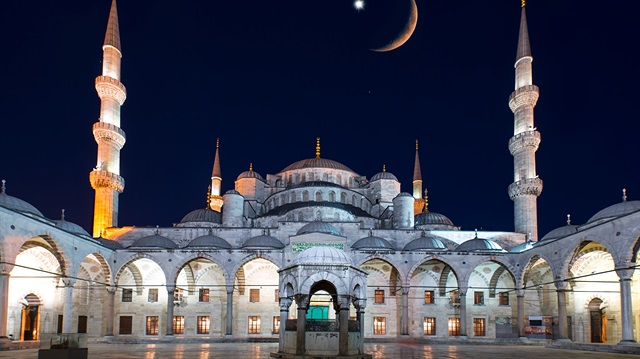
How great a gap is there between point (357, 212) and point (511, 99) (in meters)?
11.1

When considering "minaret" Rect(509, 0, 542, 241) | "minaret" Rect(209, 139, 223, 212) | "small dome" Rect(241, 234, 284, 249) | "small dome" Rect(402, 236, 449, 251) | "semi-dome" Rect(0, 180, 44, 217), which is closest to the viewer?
"semi-dome" Rect(0, 180, 44, 217)

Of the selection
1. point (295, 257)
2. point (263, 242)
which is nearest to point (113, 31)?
point (263, 242)

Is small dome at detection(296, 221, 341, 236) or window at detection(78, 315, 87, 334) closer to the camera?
window at detection(78, 315, 87, 334)

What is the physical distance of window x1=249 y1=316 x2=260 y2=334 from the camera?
98.1 ft

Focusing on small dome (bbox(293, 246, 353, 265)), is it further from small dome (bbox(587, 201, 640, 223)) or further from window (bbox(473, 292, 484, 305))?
window (bbox(473, 292, 484, 305))

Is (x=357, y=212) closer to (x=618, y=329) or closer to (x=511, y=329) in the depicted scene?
(x=511, y=329)

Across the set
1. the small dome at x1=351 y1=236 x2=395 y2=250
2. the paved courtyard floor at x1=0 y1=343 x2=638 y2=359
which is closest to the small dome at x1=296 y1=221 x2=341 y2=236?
the small dome at x1=351 y1=236 x2=395 y2=250

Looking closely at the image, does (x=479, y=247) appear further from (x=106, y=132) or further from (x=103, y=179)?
(x=106, y=132)

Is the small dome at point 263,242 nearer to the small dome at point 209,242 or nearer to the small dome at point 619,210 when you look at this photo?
the small dome at point 209,242

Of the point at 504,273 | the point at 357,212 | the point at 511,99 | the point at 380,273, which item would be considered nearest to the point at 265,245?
the point at 380,273

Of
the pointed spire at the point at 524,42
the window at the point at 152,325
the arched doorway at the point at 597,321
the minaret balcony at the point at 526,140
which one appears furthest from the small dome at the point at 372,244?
the pointed spire at the point at 524,42

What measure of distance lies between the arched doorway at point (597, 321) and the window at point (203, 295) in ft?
58.9

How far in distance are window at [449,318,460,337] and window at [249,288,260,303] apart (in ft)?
32.1

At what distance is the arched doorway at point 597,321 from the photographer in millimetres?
25641
